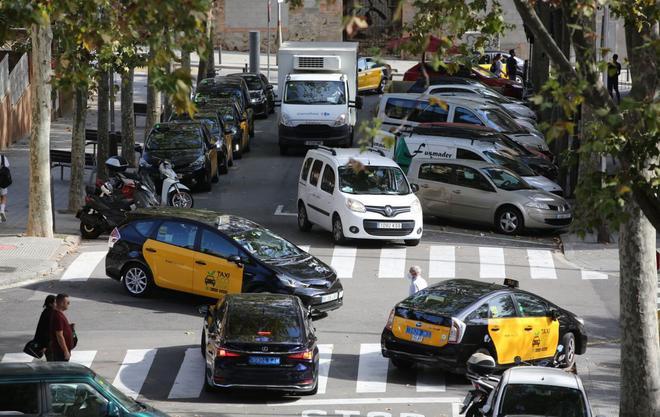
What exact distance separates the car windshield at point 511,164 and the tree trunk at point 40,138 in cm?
1143

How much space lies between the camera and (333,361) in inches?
757

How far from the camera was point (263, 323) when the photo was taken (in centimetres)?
1719

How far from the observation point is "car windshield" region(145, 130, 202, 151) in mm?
32906

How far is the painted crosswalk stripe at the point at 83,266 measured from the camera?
77.8 ft

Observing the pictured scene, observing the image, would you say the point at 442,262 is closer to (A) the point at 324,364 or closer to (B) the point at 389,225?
(B) the point at 389,225

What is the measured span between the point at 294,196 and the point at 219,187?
2.24 meters

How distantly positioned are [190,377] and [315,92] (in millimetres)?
22611

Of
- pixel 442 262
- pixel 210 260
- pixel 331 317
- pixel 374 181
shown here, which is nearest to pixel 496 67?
pixel 374 181

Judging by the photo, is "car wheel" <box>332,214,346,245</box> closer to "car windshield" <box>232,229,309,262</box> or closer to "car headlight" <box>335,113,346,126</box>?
"car windshield" <box>232,229,309,262</box>

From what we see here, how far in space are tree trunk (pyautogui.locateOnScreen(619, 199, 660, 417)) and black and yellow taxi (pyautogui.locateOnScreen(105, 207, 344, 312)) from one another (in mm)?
6133

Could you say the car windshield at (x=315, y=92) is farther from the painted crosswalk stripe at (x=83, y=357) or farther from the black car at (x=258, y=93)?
the painted crosswalk stripe at (x=83, y=357)

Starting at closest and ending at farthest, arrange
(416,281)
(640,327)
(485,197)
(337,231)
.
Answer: (640,327), (416,281), (337,231), (485,197)

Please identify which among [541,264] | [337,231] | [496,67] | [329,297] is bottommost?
[541,264]

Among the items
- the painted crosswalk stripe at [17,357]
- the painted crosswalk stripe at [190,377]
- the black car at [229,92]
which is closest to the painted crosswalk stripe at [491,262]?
the painted crosswalk stripe at [190,377]
